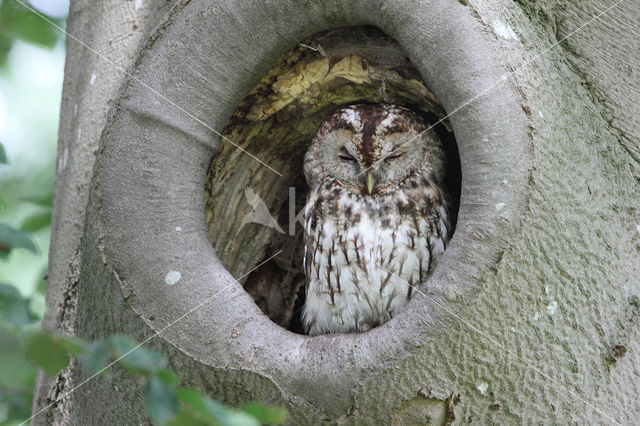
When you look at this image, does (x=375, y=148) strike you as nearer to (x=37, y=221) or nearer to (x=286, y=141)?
(x=286, y=141)

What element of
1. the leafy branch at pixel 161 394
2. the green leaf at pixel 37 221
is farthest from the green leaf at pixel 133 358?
Result: the green leaf at pixel 37 221

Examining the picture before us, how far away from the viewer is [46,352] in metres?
0.82

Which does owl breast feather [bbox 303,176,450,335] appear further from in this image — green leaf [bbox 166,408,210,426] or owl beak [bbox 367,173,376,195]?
green leaf [bbox 166,408,210,426]

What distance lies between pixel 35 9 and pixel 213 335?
4.46 ft

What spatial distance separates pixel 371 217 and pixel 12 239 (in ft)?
4.48

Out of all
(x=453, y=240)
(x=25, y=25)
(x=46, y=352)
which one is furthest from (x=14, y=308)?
(x=25, y=25)

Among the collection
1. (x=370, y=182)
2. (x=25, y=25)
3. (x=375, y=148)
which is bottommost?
(x=370, y=182)

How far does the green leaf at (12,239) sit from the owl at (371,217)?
1.28m

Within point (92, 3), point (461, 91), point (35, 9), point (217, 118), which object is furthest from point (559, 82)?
point (35, 9)

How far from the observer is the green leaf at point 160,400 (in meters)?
0.71

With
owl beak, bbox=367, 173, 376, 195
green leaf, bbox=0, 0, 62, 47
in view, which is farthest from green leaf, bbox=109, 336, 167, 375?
green leaf, bbox=0, 0, 62, 47

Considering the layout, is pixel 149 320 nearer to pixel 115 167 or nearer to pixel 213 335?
pixel 213 335

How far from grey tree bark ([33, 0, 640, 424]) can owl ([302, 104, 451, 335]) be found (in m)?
0.50

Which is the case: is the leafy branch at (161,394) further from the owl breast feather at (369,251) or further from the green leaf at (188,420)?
the owl breast feather at (369,251)
